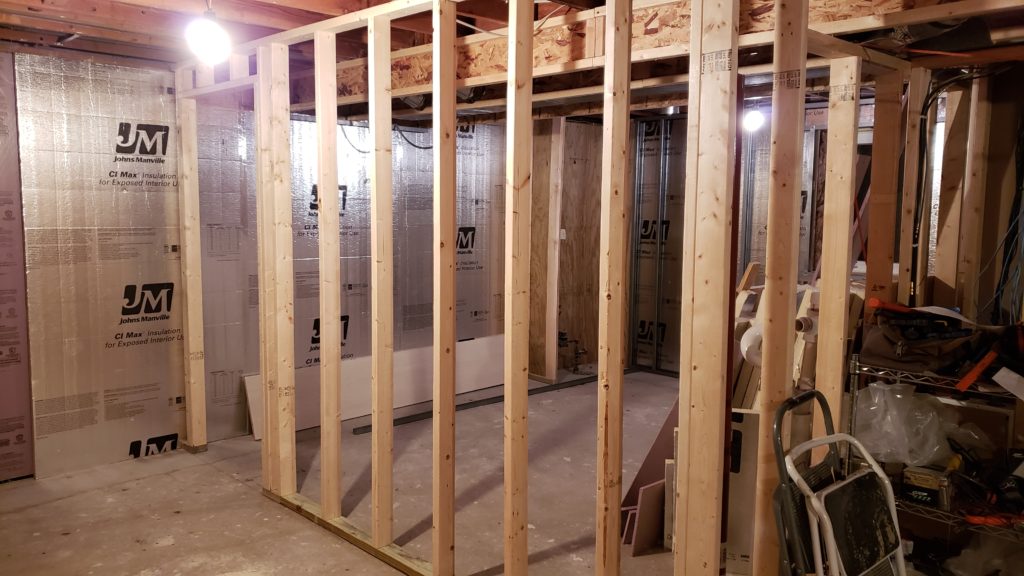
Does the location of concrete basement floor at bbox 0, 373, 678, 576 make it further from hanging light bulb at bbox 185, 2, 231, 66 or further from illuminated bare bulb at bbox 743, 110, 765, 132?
illuminated bare bulb at bbox 743, 110, 765, 132

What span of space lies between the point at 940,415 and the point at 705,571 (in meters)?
1.45

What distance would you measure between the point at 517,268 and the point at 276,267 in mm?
1640

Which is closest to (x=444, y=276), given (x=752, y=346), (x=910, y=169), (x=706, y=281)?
(x=706, y=281)

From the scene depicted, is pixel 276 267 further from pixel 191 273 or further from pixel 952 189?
pixel 952 189

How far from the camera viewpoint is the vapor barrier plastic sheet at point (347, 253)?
190 inches

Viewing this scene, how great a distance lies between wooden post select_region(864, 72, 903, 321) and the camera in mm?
3092

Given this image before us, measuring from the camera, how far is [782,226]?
7.18ft

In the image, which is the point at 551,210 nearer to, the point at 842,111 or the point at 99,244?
the point at 99,244

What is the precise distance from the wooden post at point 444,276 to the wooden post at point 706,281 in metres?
1.01

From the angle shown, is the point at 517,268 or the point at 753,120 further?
the point at 753,120

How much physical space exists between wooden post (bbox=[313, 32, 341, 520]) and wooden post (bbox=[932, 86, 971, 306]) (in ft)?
9.27

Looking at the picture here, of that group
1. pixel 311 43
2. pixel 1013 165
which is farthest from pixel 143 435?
pixel 1013 165

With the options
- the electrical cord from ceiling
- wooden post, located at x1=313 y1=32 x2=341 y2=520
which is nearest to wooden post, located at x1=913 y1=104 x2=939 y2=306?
the electrical cord from ceiling

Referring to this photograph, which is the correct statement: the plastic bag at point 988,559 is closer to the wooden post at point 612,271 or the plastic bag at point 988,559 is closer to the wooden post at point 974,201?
the wooden post at point 974,201
